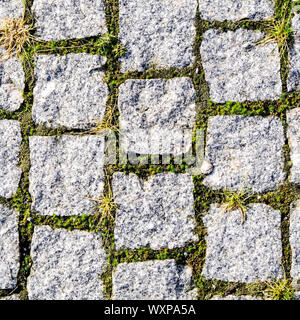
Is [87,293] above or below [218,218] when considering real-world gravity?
below

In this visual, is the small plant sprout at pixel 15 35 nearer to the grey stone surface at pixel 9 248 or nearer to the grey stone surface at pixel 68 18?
the grey stone surface at pixel 68 18

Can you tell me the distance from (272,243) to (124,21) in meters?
1.63

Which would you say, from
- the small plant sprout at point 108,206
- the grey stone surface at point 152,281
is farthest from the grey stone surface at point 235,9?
the grey stone surface at point 152,281

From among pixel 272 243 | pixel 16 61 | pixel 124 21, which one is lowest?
pixel 272 243

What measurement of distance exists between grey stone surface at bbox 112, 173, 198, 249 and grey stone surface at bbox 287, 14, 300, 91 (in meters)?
0.83

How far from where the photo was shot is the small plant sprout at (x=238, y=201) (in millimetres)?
2207

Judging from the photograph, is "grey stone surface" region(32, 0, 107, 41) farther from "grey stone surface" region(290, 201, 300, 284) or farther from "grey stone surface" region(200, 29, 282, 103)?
"grey stone surface" region(290, 201, 300, 284)

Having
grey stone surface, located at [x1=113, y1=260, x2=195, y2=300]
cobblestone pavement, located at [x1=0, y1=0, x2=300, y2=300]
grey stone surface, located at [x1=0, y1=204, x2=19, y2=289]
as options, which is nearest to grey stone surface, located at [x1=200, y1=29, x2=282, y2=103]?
cobblestone pavement, located at [x1=0, y1=0, x2=300, y2=300]

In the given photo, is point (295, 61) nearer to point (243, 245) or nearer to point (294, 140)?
point (294, 140)

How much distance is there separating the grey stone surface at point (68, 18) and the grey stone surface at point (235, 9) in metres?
0.64

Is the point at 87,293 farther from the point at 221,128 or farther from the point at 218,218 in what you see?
the point at 221,128

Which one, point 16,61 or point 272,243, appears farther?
point 16,61

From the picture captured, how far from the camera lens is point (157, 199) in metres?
2.25

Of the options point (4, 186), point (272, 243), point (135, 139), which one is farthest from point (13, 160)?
point (272, 243)
